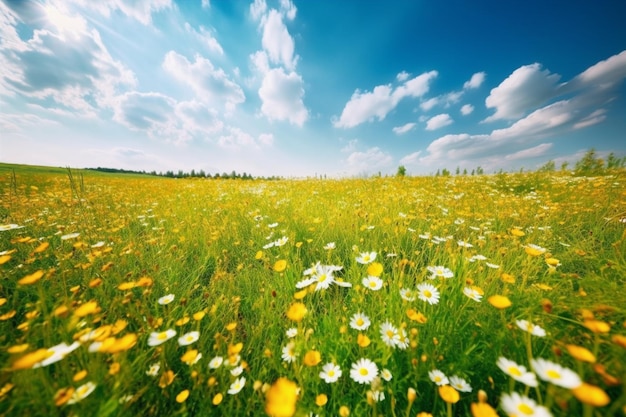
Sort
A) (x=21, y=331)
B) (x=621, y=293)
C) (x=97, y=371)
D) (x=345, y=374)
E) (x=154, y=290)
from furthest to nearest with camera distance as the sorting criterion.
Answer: (x=154, y=290)
(x=21, y=331)
(x=621, y=293)
(x=345, y=374)
(x=97, y=371)

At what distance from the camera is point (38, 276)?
105 centimetres

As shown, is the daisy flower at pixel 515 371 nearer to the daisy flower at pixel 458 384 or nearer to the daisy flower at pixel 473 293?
the daisy flower at pixel 458 384

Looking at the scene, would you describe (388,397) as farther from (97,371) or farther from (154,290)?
(154,290)

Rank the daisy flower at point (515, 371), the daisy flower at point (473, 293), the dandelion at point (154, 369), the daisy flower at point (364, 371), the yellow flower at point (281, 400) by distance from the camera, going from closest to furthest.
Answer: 1. the yellow flower at point (281, 400)
2. the daisy flower at point (515, 371)
3. the daisy flower at point (364, 371)
4. the dandelion at point (154, 369)
5. the daisy flower at point (473, 293)

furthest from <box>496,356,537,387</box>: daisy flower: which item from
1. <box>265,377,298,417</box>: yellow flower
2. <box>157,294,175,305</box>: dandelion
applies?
<box>157,294,175,305</box>: dandelion

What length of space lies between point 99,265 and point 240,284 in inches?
49.6

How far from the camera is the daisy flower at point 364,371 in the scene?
1.05 metres

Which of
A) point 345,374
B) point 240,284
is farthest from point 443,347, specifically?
point 240,284

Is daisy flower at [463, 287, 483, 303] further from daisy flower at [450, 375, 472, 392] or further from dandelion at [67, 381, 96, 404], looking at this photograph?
dandelion at [67, 381, 96, 404]

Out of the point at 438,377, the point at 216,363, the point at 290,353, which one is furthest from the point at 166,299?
the point at 438,377

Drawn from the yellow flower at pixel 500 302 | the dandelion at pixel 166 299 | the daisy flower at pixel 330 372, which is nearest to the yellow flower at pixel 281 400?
the daisy flower at pixel 330 372

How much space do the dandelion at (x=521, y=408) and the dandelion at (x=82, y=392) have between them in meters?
1.40

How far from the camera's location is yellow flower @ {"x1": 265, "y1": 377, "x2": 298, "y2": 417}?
693 mm

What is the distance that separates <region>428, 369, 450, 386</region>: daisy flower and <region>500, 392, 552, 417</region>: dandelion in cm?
28
